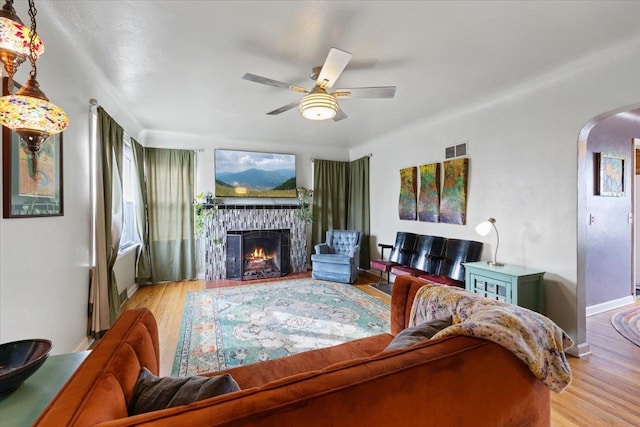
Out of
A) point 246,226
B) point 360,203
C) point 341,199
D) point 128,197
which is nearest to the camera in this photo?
point 128,197

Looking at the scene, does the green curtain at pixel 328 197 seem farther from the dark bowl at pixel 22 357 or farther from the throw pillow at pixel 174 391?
the throw pillow at pixel 174 391

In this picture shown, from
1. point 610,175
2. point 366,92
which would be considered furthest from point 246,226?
point 610,175

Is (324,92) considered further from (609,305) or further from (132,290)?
(609,305)

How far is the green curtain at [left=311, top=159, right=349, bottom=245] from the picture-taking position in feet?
20.1

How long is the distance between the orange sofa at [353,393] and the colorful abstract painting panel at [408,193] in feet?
11.6

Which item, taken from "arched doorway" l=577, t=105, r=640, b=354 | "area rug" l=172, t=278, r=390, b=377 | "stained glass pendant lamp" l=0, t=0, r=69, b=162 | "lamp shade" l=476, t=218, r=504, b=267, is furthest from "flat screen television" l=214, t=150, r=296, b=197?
"arched doorway" l=577, t=105, r=640, b=354

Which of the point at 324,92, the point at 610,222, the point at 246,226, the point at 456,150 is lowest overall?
the point at 246,226

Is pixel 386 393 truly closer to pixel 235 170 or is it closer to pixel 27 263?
pixel 27 263

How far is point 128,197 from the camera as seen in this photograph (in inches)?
175

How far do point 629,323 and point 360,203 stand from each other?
4077 mm

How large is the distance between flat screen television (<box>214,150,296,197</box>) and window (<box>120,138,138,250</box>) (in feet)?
4.48

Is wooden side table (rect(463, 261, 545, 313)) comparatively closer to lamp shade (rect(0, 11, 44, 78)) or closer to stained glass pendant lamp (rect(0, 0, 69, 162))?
stained glass pendant lamp (rect(0, 0, 69, 162))

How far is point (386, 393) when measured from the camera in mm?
863

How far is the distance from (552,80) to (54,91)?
4.30 meters
